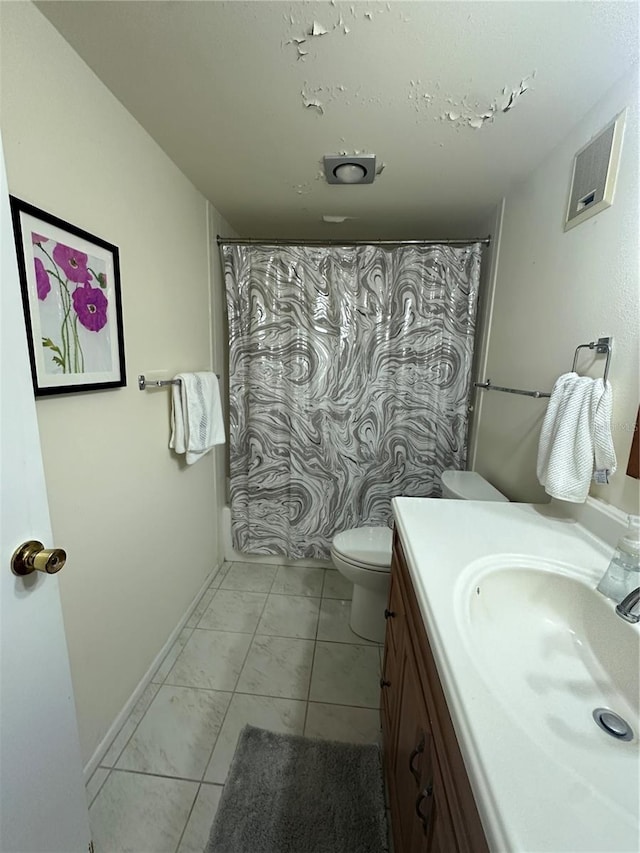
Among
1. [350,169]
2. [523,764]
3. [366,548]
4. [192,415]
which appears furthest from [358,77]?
[366,548]

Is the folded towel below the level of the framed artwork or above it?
below

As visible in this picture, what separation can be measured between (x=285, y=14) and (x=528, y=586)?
60.0 inches

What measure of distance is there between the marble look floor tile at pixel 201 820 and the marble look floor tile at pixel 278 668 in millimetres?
348

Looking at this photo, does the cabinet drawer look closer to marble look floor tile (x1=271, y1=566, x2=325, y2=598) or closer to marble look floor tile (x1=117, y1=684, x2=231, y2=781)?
marble look floor tile (x1=117, y1=684, x2=231, y2=781)

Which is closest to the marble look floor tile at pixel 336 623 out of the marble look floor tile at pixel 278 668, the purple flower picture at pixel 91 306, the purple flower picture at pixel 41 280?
the marble look floor tile at pixel 278 668

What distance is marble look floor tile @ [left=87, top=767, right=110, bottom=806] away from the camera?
1105 millimetres

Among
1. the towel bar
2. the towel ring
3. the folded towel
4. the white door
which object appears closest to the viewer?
the white door

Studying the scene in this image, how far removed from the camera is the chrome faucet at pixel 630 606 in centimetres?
65

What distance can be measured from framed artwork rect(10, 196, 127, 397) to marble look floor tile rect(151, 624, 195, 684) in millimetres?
1277

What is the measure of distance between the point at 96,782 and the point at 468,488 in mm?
1733

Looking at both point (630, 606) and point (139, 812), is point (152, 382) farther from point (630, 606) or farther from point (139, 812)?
point (630, 606)

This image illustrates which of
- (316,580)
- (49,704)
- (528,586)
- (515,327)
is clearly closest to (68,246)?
(49,704)

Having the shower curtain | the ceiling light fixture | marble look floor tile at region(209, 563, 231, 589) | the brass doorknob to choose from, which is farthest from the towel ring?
marble look floor tile at region(209, 563, 231, 589)

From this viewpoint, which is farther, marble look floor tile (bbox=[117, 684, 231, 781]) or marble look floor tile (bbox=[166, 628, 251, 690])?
marble look floor tile (bbox=[166, 628, 251, 690])
